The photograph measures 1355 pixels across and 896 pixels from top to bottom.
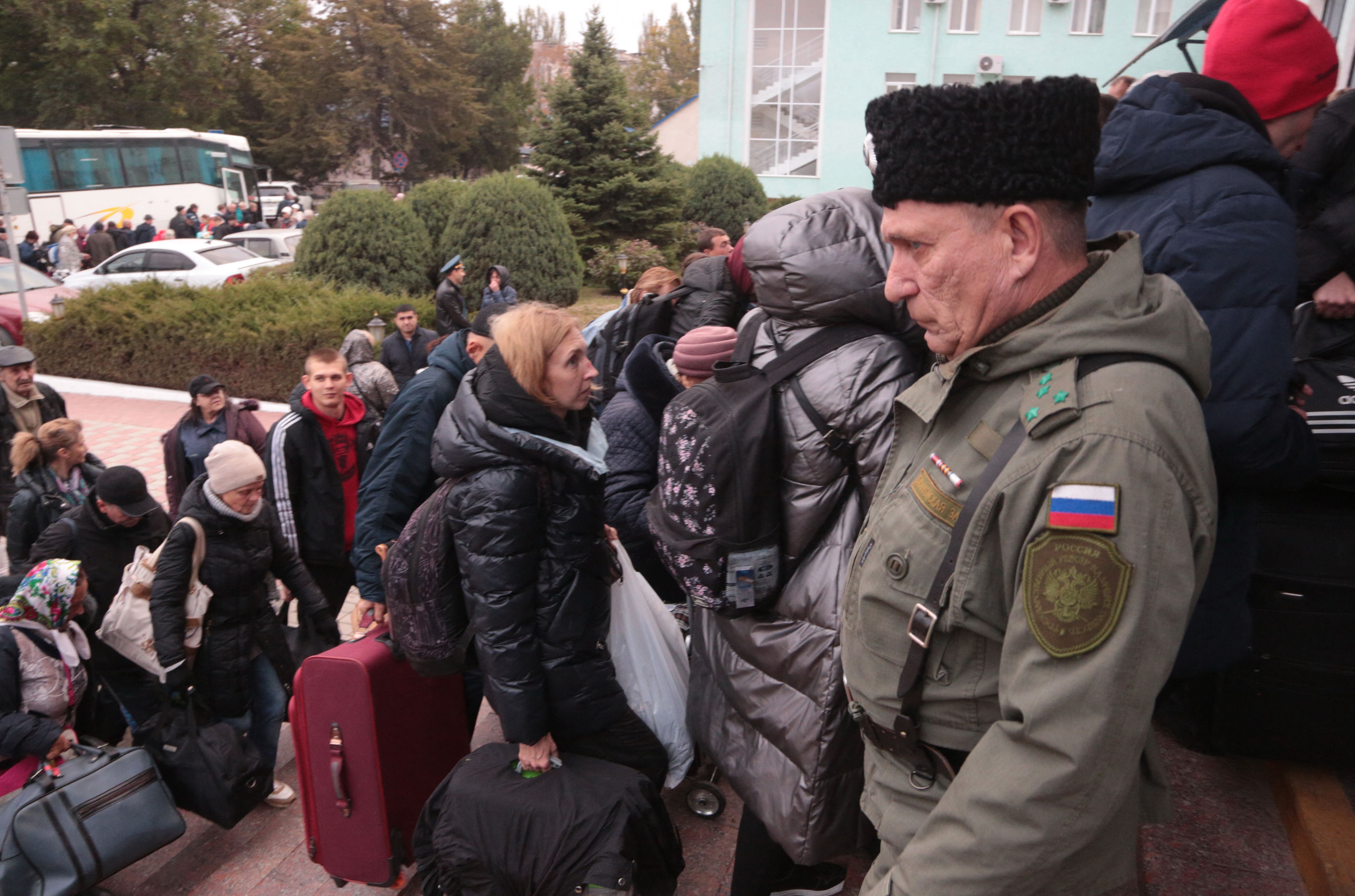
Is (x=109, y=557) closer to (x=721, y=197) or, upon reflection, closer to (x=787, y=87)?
(x=721, y=197)

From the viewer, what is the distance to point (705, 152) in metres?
30.7

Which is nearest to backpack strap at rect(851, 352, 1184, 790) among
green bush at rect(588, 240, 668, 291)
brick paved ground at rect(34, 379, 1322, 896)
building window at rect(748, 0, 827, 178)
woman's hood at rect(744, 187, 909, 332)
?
woman's hood at rect(744, 187, 909, 332)

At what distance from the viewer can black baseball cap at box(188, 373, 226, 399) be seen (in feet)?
18.0

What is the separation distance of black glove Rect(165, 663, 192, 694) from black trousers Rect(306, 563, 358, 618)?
3.48ft

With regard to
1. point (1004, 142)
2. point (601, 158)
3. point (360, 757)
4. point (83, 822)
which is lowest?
point (83, 822)

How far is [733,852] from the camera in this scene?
323 centimetres

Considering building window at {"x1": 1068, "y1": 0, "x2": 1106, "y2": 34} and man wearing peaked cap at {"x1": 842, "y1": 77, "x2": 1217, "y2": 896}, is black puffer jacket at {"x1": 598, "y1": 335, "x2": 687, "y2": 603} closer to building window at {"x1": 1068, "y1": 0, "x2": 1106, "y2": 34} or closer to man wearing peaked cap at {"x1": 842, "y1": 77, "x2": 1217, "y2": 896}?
man wearing peaked cap at {"x1": 842, "y1": 77, "x2": 1217, "y2": 896}

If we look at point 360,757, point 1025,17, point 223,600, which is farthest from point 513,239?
point 1025,17

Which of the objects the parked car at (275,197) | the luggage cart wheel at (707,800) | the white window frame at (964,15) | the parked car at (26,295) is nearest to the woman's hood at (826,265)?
the luggage cart wheel at (707,800)

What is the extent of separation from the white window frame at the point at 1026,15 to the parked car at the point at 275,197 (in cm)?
2704

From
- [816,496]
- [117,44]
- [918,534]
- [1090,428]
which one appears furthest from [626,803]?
[117,44]

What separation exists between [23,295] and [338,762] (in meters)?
15.0

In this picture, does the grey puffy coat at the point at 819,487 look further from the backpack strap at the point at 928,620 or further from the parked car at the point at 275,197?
the parked car at the point at 275,197

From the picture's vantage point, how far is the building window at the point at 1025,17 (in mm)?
28016
